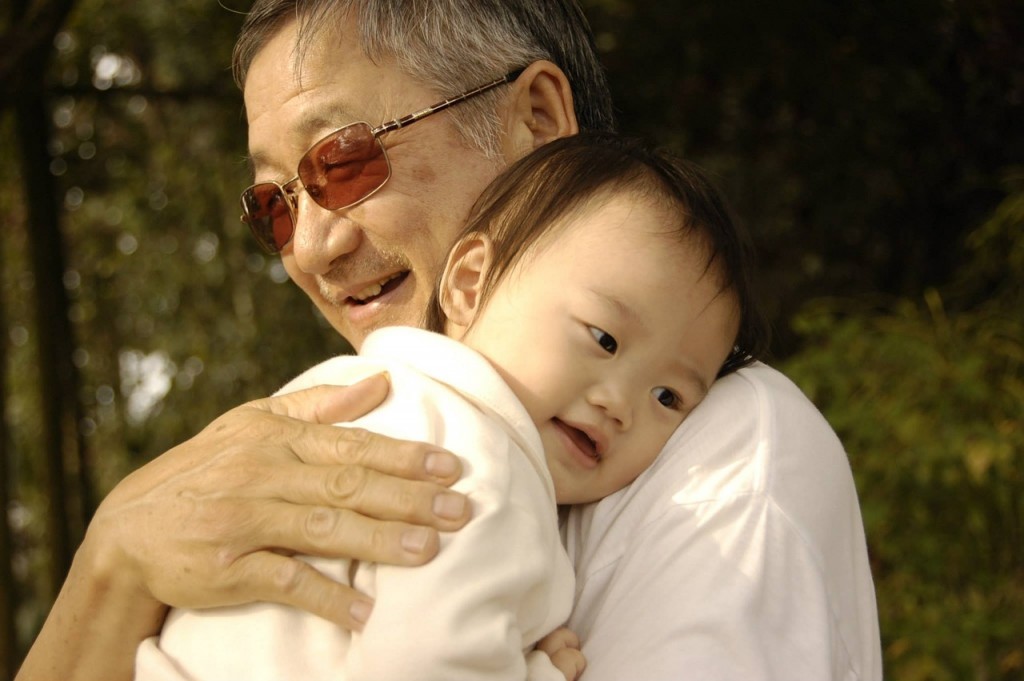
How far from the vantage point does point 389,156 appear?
7.11 feet

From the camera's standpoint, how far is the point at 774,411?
1596 millimetres

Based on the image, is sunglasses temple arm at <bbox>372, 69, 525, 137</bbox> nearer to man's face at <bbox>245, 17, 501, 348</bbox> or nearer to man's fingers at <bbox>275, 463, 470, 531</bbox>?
man's face at <bbox>245, 17, 501, 348</bbox>

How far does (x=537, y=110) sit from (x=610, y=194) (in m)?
0.65

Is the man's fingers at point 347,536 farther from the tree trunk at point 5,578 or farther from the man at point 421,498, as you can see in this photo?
the tree trunk at point 5,578

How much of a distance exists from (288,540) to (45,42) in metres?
4.09

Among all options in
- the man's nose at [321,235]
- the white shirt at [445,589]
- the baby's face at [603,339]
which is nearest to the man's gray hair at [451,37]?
the man's nose at [321,235]

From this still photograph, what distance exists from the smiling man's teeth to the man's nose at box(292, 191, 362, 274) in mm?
86

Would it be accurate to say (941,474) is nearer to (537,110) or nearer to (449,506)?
(537,110)

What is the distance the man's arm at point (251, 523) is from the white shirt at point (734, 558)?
0.30m

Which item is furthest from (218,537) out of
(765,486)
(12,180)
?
(12,180)

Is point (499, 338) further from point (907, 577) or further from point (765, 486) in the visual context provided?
point (907, 577)

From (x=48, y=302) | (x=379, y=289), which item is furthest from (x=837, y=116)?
(x=48, y=302)

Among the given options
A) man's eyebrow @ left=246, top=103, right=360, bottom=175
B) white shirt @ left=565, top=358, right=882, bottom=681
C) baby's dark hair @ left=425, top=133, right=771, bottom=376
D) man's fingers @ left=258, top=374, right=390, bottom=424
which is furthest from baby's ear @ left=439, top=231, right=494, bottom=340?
man's eyebrow @ left=246, top=103, right=360, bottom=175

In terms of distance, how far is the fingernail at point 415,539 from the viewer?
4.33ft
